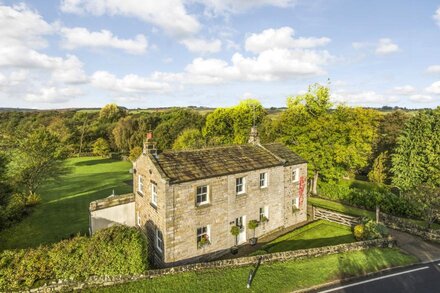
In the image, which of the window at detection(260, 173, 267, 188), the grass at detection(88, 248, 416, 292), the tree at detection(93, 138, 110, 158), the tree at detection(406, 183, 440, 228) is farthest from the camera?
A: the tree at detection(93, 138, 110, 158)

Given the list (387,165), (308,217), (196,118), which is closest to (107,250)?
(308,217)

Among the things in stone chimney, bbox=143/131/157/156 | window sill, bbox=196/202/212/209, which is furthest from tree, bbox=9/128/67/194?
window sill, bbox=196/202/212/209

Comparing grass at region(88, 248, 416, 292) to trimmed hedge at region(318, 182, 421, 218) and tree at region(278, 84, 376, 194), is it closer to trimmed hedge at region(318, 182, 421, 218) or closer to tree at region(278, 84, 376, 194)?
trimmed hedge at region(318, 182, 421, 218)

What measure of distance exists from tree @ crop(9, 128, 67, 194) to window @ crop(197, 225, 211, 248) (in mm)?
26168

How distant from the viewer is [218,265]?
16.0m

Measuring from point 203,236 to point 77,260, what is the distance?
8.49 metres

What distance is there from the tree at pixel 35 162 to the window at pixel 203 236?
26.2 metres

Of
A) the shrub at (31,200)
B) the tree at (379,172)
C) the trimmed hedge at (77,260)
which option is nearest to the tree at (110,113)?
the shrub at (31,200)

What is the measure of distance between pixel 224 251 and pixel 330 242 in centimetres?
914

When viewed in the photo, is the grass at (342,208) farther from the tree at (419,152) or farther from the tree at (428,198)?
the tree at (419,152)

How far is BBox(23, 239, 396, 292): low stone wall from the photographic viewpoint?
13.6 metres

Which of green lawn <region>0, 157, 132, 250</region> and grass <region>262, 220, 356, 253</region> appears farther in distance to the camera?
green lawn <region>0, 157, 132, 250</region>

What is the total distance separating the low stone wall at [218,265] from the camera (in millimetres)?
13608

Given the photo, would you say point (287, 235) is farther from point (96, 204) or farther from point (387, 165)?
point (387, 165)
